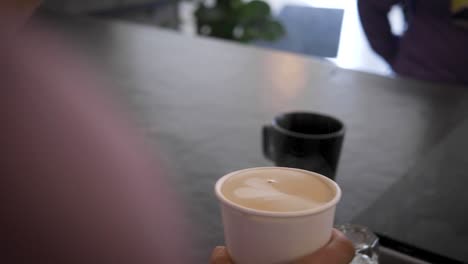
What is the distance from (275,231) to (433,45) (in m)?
1.06

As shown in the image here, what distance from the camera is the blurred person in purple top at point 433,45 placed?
3.81 ft

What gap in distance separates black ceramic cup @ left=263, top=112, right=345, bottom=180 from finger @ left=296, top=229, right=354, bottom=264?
0.53ft

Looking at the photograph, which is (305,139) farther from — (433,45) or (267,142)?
(433,45)

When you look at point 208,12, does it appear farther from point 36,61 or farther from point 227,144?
point 227,144

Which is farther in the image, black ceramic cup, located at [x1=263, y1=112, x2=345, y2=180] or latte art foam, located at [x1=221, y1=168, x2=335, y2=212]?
black ceramic cup, located at [x1=263, y1=112, x2=345, y2=180]

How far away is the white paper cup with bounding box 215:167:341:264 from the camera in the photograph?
0.32 m

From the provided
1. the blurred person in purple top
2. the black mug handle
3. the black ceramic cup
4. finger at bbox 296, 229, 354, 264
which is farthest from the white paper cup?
the blurred person in purple top

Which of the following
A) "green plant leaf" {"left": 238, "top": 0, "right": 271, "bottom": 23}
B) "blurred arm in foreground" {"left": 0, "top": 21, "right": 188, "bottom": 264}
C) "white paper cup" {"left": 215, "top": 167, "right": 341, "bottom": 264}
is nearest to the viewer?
"white paper cup" {"left": 215, "top": 167, "right": 341, "bottom": 264}

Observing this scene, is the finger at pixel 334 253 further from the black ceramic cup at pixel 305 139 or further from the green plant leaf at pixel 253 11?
the green plant leaf at pixel 253 11

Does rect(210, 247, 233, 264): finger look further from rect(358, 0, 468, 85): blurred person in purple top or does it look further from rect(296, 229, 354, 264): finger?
rect(358, 0, 468, 85): blurred person in purple top

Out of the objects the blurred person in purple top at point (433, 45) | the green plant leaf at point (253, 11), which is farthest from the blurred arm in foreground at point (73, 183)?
the green plant leaf at point (253, 11)

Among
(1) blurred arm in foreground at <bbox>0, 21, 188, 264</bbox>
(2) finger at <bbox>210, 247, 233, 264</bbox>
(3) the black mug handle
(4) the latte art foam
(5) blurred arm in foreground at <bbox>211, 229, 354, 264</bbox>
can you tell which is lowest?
(1) blurred arm in foreground at <bbox>0, 21, 188, 264</bbox>

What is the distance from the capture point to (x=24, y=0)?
53cm

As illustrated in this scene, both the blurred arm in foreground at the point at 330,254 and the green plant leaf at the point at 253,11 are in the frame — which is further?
the green plant leaf at the point at 253,11
